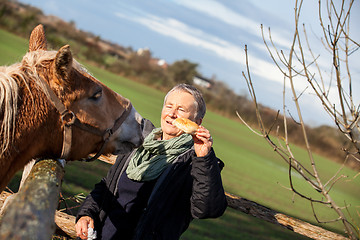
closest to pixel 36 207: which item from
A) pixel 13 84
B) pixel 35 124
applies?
pixel 35 124

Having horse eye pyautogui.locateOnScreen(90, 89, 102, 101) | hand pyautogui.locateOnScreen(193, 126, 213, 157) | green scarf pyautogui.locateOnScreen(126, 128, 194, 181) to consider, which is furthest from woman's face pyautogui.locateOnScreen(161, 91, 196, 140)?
horse eye pyautogui.locateOnScreen(90, 89, 102, 101)

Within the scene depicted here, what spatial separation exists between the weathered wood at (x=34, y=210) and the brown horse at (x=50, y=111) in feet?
0.87

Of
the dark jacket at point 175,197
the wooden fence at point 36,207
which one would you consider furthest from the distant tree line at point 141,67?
the wooden fence at point 36,207

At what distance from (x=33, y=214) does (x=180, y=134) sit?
5.56 feet

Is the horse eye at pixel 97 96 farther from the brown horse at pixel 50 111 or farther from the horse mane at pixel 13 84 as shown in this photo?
the horse mane at pixel 13 84

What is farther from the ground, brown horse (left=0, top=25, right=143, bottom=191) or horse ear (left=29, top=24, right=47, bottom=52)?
horse ear (left=29, top=24, right=47, bottom=52)

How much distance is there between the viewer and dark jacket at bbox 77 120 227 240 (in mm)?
2514

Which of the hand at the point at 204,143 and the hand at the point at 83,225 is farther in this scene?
the hand at the point at 83,225

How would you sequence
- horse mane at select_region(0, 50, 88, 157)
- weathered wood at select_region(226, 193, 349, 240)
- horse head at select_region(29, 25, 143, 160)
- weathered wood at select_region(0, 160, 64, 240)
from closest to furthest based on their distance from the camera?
weathered wood at select_region(0, 160, 64, 240)
horse mane at select_region(0, 50, 88, 157)
horse head at select_region(29, 25, 143, 160)
weathered wood at select_region(226, 193, 349, 240)

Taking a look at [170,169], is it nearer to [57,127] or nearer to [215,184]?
[215,184]

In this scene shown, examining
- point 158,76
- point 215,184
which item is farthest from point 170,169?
point 158,76

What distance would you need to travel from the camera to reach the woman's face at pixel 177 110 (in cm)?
300

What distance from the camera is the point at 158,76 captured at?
58.3 meters

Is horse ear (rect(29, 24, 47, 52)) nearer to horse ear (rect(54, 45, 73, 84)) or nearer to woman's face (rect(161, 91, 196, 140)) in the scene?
horse ear (rect(54, 45, 73, 84))
